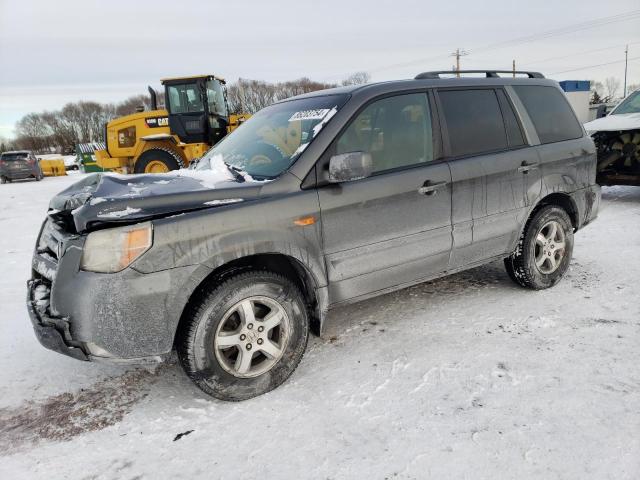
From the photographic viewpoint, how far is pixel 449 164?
348cm

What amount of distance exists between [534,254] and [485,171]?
1.02 meters

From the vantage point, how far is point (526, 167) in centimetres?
389

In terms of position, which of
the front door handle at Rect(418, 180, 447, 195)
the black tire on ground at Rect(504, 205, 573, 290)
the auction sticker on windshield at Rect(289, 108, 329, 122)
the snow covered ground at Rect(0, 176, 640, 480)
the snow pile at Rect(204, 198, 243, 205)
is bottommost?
the snow covered ground at Rect(0, 176, 640, 480)

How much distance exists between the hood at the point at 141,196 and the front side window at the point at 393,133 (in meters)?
0.78

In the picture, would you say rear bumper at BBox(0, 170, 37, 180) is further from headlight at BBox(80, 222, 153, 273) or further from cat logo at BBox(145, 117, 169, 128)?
headlight at BBox(80, 222, 153, 273)

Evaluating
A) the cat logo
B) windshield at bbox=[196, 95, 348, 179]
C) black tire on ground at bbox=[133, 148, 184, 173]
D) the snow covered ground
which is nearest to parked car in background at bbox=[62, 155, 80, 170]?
the cat logo

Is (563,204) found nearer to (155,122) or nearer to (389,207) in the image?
(389,207)

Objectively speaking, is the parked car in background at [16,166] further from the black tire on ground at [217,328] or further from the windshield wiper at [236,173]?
the black tire on ground at [217,328]

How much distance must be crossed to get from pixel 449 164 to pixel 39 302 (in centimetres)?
283

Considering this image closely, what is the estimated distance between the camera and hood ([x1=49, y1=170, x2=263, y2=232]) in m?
2.46

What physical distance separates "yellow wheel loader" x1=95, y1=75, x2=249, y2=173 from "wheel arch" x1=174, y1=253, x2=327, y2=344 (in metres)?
10.4

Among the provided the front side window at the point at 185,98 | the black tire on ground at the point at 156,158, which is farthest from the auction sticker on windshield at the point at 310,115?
the black tire on ground at the point at 156,158

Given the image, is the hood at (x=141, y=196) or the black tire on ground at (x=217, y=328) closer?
the hood at (x=141, y=196)

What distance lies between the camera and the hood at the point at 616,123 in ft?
25.6
